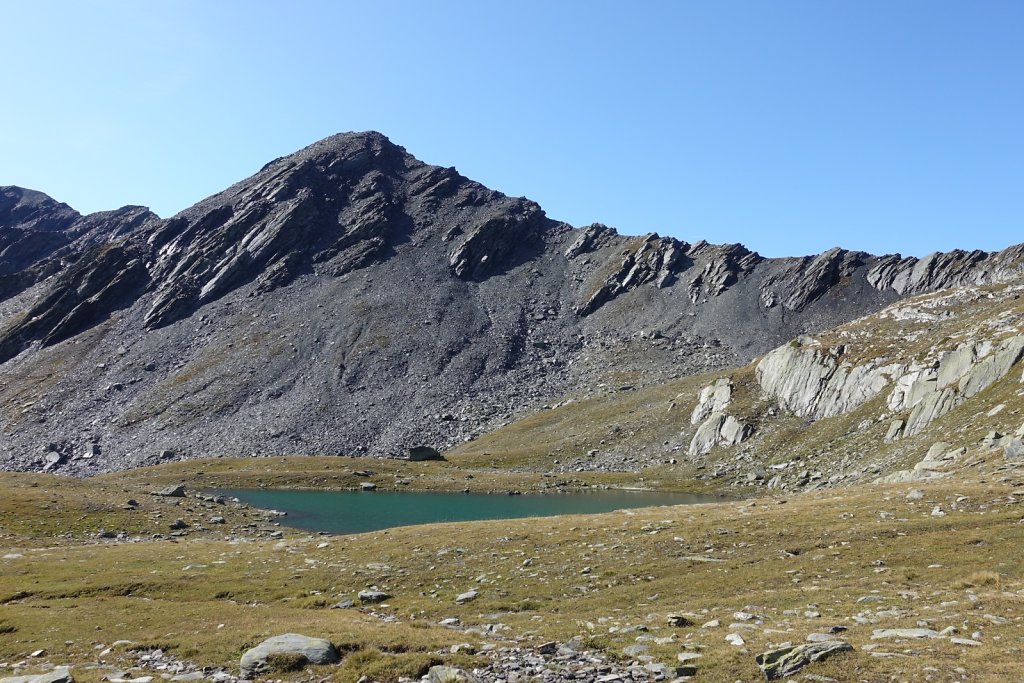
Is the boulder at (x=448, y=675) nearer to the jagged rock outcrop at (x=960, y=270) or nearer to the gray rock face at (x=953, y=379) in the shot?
the gray rock face at (x=953, y=379)

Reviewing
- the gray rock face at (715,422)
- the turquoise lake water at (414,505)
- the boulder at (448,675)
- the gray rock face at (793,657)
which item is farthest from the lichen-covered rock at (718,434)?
the boulder at (448,675)

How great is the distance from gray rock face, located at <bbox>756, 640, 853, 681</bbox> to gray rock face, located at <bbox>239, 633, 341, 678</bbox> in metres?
12.1

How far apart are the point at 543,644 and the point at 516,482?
89.9 meters

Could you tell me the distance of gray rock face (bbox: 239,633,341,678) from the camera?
17.8 m

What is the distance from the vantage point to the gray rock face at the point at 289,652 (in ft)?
58.4

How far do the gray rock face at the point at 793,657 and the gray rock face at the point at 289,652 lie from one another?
12079mm

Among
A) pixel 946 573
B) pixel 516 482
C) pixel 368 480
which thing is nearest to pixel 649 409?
pixel 516 482

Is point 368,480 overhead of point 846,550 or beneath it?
beneath

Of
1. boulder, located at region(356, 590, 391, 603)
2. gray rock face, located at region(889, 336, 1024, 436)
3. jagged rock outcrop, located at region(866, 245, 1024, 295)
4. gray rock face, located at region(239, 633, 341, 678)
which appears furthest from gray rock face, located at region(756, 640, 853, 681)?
jagged rock outcrop, located at region(866, 245, 1024, 295)

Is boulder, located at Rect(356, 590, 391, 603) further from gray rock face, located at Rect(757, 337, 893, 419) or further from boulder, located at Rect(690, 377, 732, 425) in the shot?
boulder, located at Rect(690, 377, 732, 425)

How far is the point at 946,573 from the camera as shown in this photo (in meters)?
22.8

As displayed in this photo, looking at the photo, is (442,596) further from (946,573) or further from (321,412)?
(321,412)

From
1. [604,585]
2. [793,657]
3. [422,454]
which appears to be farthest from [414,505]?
[793,657]

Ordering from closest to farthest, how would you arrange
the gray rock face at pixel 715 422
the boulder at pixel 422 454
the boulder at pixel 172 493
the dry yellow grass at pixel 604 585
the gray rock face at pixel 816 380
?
1. the dry yellow grass at pixel 604 585
2. the boulder at pixel 172 493
3. the gray rock face at pixel 816 380
4. the gray rock face at pixel 715 422
5. the boulder at pixel 422 454
